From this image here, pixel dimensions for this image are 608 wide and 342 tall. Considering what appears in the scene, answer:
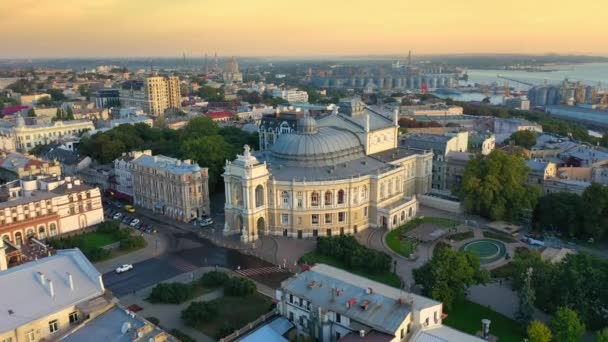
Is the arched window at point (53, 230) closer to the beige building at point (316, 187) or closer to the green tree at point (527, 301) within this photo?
the beige building at point (316, 187)

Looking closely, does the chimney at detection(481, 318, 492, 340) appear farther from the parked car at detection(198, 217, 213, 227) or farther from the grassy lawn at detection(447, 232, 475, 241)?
the parked car at detection(198, 217, 213, 227)

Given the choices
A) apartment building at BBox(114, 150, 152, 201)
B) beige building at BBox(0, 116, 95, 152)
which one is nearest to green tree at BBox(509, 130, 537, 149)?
apartment building at BBox(114, 150, 152, 201)

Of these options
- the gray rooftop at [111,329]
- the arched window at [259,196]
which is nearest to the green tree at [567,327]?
the gray rooftop at [111,329]

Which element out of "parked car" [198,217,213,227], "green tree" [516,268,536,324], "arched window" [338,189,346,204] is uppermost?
"arched window" [338,189,346,204]

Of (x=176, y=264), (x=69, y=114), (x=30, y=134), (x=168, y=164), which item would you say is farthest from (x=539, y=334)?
(x=69, y=114)

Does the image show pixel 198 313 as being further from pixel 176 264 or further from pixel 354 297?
pixel 176 264

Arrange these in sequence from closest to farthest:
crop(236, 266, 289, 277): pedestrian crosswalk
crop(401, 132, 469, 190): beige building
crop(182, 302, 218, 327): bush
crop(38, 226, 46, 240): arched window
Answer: crop(182, 302, 218, 327): bush < crop(236, 266, 289, 277): pedestrian crosswalk < crop(38, 226, 46, 240): arched window < crop(401, 132, 469, 190): beige building

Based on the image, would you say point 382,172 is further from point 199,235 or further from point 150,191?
point 150,191

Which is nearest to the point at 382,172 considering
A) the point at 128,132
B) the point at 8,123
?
the point at 128,132
